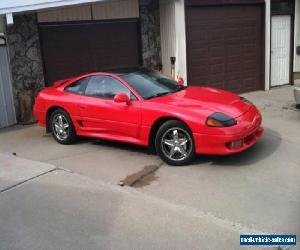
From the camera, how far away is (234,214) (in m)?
4.83

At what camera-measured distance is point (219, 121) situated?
243 inches

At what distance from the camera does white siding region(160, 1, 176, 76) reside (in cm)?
1142

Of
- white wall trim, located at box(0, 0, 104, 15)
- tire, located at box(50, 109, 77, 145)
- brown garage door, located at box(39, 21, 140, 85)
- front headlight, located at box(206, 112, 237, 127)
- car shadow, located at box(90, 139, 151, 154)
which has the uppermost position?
white wall trim, located at box(0, 0, 104, 15)

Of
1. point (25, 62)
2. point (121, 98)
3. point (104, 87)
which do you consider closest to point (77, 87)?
point (104, 87)

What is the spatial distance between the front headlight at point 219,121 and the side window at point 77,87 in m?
2.60

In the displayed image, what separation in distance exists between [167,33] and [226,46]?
73.8 inches

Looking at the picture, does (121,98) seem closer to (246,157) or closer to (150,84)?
(150,84)

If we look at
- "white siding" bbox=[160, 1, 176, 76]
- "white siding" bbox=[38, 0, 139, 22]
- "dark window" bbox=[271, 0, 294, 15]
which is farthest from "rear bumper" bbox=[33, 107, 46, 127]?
"dark window" bbox=[271, 0, 294, 15]

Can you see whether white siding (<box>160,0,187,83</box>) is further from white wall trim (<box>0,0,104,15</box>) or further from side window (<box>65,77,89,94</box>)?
side window (<box>65,77,89,94</box>)

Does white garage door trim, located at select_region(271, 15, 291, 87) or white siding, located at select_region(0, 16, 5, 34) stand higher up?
white siding, located at select_region(0, 16, 5, 34)

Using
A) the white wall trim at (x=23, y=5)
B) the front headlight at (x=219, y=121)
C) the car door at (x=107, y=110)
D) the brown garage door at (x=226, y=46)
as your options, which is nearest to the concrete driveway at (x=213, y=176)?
the car door at (x=107, y=110)

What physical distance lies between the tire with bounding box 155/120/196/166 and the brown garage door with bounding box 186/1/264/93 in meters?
5.61

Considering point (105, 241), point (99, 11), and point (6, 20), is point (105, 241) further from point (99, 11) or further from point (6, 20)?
A: point (99, 11)

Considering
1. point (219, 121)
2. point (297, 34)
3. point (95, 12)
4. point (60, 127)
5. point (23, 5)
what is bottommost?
point (60, 127)
